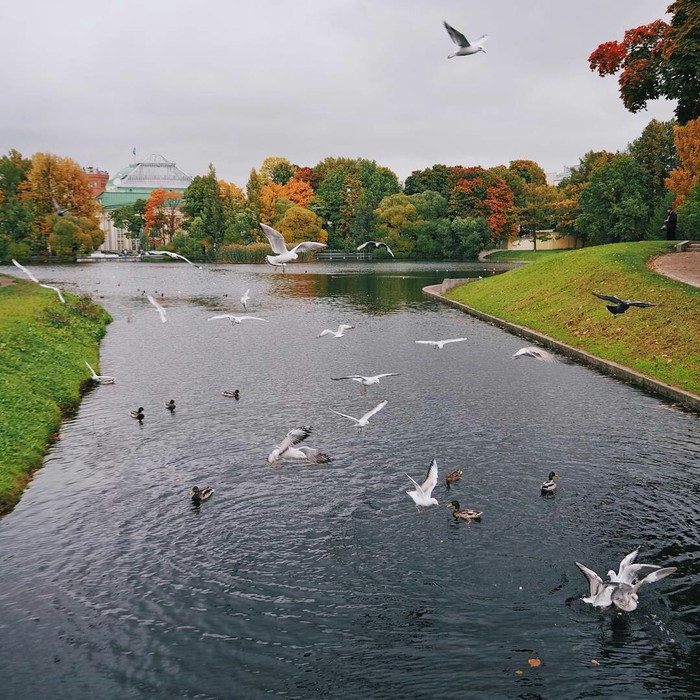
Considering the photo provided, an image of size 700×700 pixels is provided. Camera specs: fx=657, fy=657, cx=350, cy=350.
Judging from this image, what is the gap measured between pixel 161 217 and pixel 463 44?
144962 mm

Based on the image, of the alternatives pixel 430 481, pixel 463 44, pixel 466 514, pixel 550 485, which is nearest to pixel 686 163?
pixel 463 44

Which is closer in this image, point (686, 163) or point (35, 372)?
point (35, 372)

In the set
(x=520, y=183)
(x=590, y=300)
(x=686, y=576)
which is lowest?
(x=686, y=576)

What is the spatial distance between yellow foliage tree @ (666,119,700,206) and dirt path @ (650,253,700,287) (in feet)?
89.7

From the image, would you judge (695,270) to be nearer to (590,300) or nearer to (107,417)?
(590,300)

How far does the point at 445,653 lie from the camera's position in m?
10.2

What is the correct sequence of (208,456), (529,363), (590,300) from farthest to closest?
(590,300) → (529,363) → (208,456)

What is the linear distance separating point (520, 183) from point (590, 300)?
96708 mm

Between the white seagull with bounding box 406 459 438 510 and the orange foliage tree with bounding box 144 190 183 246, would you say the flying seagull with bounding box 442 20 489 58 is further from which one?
the orange foliage tree with bounding box 144 190 183 246

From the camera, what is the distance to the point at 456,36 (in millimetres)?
18562

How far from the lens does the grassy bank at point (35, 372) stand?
17.9 m

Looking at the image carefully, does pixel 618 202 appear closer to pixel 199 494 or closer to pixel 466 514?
pixel 466 514

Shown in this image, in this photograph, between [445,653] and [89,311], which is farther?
[89,311]

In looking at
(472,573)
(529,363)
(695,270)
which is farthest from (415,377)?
(695,270)
